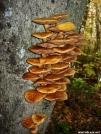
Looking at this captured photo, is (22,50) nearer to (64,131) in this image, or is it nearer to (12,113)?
(12,113)

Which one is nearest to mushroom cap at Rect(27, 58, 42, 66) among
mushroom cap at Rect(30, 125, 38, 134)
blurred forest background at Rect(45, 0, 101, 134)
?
mushroom cap at Rect(30, 125, 38, 134)

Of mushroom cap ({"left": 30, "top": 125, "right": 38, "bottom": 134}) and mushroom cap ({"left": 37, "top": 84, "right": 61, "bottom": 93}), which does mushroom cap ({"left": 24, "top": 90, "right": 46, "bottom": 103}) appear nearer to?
mushroom cap ({"left": 37, "top": 84, "right": 61, "bottom": 93})

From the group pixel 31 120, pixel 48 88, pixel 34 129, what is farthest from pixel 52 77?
pixel 34 129

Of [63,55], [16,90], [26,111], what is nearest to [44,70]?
[63,55]

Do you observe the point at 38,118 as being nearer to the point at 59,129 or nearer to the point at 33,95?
the point at 33,95

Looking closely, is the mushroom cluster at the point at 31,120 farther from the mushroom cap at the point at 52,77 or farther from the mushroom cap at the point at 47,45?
the mushroom cap at the point at 47,45

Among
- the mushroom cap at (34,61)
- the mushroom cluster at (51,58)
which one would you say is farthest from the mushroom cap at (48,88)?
the mushroom cap at (34,61)
